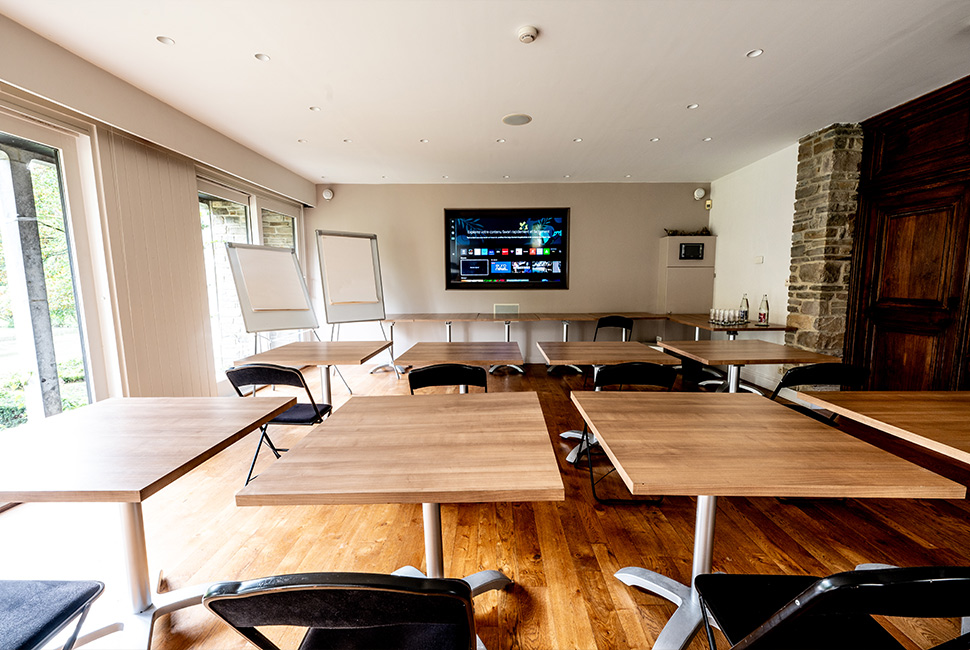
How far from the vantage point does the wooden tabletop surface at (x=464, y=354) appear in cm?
282

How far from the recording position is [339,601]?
2.18 ft

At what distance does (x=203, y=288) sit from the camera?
12.6ft

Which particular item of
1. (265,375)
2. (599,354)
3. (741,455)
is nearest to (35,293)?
(265,375)

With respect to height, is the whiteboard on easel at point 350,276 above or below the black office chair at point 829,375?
above

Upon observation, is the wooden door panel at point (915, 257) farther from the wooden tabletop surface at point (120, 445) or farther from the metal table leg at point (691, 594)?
the wooden tabletop surface at point (120, 445)

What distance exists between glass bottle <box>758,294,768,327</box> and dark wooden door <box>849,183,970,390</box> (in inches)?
27.8

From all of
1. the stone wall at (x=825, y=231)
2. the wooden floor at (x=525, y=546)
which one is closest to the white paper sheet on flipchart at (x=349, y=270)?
the wooden floor at (x=525, y=546)

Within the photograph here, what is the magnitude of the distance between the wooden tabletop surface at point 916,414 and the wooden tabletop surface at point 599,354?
986 millimetres

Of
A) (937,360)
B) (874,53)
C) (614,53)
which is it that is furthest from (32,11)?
(937,360)

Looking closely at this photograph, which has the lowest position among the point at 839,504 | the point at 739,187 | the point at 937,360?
the point at 839,504

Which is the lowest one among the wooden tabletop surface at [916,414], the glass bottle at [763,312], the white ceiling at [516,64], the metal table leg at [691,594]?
the metal table leg at [691,594]

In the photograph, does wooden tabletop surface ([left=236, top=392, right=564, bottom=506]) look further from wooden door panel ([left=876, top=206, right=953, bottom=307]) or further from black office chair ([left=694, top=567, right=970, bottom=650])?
wooden door panel ([left=876, top=206, right=953, bottom=307])

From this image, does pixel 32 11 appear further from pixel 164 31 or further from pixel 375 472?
pixel 375 472

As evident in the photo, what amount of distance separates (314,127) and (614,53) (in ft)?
8.63
